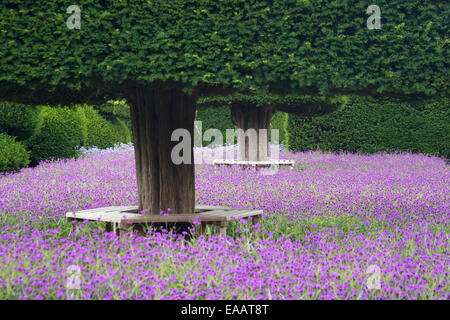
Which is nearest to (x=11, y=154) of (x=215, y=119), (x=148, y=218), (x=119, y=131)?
(x=148, y=218)

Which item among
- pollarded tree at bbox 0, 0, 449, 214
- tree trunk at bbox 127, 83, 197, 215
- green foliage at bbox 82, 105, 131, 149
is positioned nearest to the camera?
pollarded tree at bbox 0, 0, 449, 214

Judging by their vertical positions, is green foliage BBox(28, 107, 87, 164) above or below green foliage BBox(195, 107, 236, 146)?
below

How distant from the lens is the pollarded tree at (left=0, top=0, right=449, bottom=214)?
4.84 m

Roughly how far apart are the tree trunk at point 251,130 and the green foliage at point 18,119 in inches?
223

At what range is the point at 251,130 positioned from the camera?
1395cm

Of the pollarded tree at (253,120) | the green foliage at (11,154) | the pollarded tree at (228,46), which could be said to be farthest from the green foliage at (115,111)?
the pollarded tree at (228,46)

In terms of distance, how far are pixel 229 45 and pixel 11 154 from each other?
1011 centimetres

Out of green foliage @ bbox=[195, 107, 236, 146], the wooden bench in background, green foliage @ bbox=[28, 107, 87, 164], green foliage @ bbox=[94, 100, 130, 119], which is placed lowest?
the wooden bench in background

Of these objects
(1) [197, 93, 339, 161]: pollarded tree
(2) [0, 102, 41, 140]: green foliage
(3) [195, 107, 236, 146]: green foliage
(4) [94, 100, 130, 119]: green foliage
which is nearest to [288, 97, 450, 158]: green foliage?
(1) [197, 93, 339, 161]: pollarded tree

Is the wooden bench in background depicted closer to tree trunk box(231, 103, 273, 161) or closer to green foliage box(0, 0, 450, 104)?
tree trunk box(231, 103, 273, 161)

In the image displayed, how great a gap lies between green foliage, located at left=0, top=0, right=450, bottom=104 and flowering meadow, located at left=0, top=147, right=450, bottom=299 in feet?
5.45

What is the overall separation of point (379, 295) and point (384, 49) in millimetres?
2738

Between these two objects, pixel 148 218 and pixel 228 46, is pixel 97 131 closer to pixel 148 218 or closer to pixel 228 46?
pixel 148 218

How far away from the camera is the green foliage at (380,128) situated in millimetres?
16625
